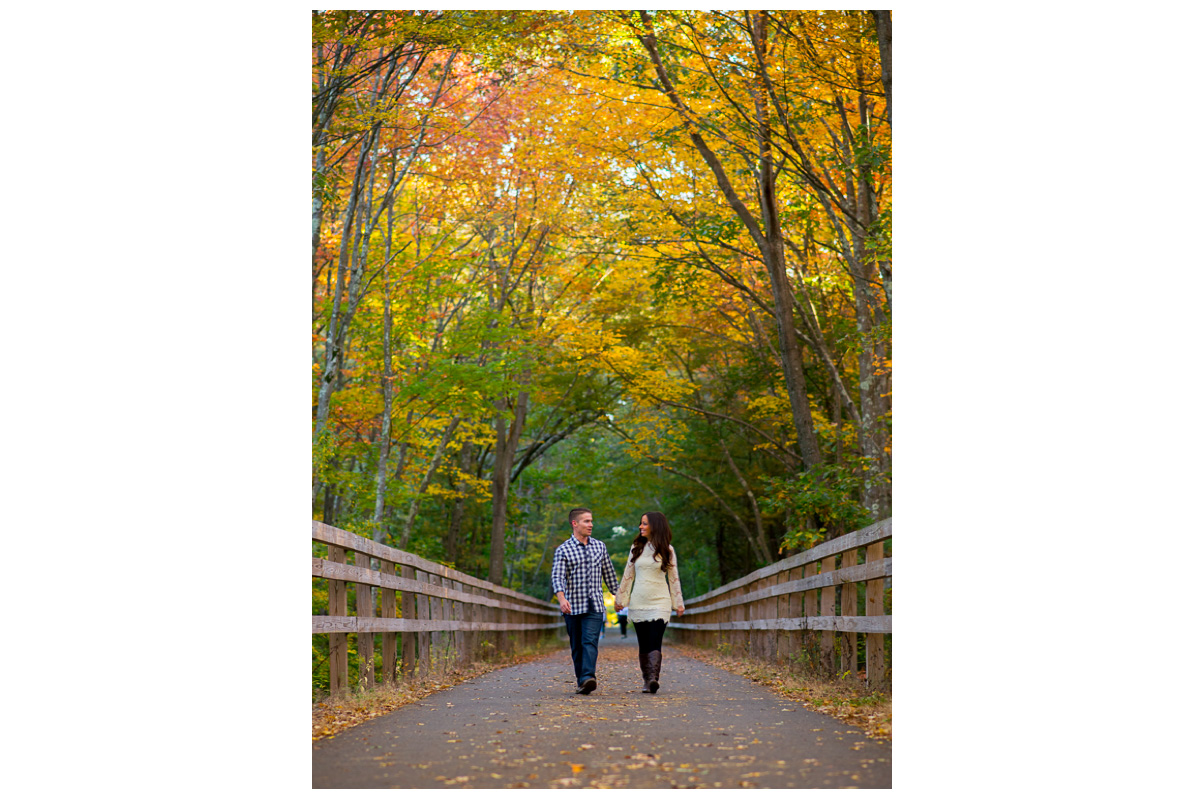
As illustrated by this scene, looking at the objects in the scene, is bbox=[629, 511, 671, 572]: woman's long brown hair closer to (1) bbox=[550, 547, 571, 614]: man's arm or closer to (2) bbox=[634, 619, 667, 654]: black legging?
(2) bbox=[634, 619, 667, 654]: black legging

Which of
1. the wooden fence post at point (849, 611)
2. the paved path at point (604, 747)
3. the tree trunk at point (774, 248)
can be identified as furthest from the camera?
the tree trunk at point (774, 248)

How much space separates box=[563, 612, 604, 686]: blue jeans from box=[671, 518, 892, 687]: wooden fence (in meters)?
1.72

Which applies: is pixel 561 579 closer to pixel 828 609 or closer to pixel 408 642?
pixel 408 642

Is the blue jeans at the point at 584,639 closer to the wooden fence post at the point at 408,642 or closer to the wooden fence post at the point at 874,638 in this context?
the wooden fence post at the point at 408,642

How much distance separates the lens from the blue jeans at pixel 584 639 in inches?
319

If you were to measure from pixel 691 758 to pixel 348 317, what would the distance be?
7422 mm

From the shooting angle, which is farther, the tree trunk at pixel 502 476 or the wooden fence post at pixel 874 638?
the tree trunk at pixel 502 476

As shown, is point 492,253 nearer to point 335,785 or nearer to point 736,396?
point 736,396

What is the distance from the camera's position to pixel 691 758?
4570 mm

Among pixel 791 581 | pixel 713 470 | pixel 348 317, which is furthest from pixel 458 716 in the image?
pixel 713 470

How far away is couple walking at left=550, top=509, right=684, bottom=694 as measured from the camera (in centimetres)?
816

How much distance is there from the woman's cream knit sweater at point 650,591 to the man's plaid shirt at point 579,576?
0.68ft

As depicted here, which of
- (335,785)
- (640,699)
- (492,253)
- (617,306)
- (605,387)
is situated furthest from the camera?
(605,387)

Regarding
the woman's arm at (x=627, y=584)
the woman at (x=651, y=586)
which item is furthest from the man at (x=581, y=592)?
the woman at (x=651, y=586)
